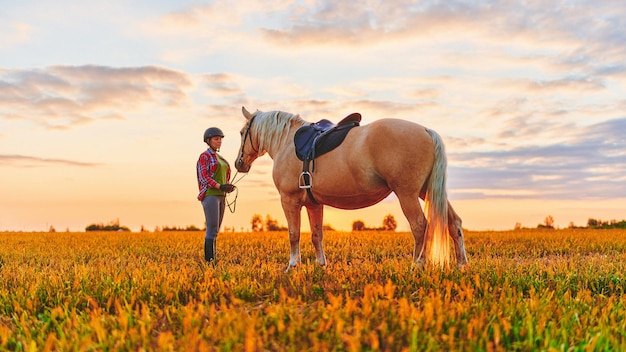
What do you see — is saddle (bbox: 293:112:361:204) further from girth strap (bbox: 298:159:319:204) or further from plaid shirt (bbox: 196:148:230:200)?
plaid shirt (bbox: 196:148:230:200)

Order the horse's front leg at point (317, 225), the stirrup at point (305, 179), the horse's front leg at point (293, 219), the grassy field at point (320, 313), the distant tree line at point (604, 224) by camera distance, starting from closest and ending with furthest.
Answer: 1. the grassy field at point (320, 313)
2. the stirrup at point (305, 179)
3. the horse's front leg at point (293, 219)
4. the horse's front leg at point (317, 225)
5. the distant tree line at point (604, 224)

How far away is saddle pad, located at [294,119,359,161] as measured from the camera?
805 cm

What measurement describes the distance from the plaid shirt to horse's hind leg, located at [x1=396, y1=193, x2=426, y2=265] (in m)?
3.53

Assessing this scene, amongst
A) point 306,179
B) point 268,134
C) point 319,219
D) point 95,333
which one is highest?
point 268,134

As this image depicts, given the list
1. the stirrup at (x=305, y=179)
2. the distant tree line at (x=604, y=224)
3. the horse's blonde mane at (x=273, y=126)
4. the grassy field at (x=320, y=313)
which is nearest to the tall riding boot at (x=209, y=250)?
the horse's blonde mane at (x=273, y=126)

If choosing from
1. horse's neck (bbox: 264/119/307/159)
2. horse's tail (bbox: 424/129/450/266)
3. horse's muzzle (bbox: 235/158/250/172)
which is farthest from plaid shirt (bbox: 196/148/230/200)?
horse's tail (bbox: 424/129/450/266)

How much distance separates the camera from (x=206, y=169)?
9.49 metres

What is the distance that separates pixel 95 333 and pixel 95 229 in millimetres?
24391

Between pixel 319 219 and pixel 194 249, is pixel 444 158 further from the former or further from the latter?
pixel 194 249

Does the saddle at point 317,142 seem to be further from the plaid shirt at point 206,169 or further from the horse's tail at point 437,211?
the plaid shirt at point 206,169

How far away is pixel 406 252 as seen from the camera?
475 inches

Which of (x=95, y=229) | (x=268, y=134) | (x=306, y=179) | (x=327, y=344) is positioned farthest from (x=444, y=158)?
(x=95, y=229)

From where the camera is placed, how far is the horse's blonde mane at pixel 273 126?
9133 millimetres

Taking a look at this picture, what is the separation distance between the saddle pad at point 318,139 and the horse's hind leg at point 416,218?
127 centimetres
